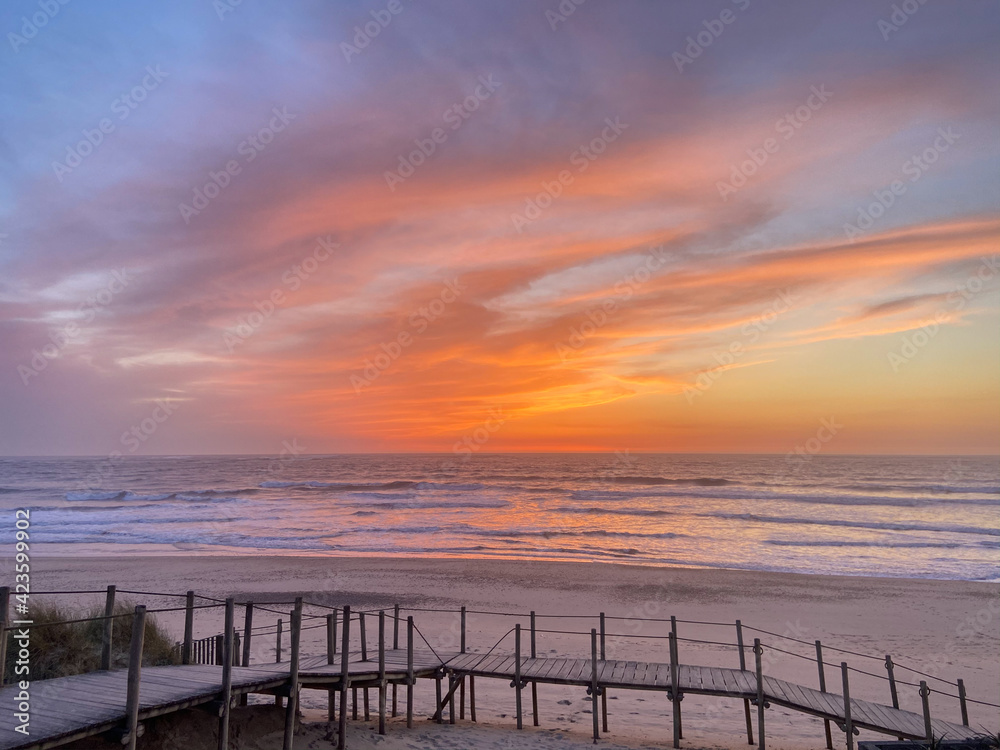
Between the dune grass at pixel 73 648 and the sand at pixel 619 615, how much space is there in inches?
115

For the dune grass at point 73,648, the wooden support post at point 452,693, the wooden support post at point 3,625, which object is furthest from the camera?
the wooden support post at point 452,693

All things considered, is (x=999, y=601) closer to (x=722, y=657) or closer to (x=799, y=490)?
(x=722, y=657)

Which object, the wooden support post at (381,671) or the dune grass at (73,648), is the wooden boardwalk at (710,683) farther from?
the dune grass at (73,648)

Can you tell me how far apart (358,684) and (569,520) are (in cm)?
3741

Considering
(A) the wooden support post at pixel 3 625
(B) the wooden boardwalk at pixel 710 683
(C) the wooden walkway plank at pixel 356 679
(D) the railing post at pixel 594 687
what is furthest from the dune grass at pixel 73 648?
(D) the railing post at pixel 594 687

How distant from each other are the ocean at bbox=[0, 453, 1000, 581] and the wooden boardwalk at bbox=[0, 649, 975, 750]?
19.2m

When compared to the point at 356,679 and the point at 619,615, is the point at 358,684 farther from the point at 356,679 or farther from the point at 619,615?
the point at 619,615

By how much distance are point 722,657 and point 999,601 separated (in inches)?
512

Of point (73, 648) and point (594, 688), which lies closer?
point (73, 648)

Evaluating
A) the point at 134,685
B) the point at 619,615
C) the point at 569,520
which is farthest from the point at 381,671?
the point at 569,520

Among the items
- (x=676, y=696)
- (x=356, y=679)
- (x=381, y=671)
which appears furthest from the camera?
(x=676, y=696)

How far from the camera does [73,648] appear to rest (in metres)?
10.0

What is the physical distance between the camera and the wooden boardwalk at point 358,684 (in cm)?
705

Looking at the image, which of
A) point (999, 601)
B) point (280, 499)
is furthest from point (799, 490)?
point (280, 499)
